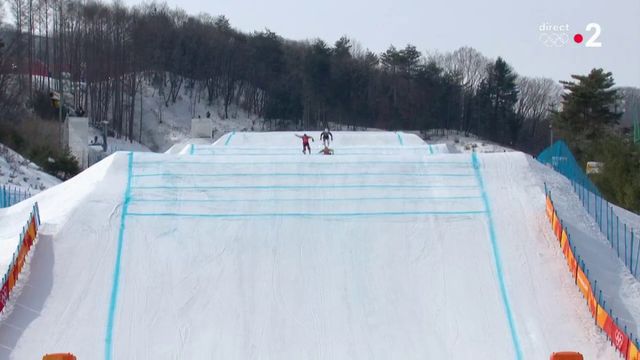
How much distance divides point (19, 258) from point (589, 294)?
7.92 metres

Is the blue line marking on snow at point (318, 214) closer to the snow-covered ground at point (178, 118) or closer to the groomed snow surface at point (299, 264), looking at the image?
the groomed snow surface at point (299, 264)

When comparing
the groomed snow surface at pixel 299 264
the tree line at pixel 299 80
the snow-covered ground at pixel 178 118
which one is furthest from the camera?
the tree line at pixel 299 80

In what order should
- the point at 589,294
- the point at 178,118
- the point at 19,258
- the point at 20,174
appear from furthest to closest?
1. the point at 178,118
2. the point at 20,174
3. the point at 19,258
4. the point at 589,294

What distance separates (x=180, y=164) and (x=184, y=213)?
1.89 m

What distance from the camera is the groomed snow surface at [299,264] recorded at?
1070cm

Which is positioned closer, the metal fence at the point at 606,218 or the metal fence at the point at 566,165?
the metal fence at the point at 606,218

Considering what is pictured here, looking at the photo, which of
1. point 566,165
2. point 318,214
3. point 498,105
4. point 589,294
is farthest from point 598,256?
point 498,105

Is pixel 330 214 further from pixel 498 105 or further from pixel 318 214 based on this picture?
pixel 498 105

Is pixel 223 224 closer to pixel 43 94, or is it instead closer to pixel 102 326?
pixel 102 326

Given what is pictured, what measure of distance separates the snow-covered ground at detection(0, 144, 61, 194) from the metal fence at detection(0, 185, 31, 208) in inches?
86.4

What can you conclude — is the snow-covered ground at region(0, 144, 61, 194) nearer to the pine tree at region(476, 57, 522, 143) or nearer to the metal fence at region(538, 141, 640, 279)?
the metal fence at region(538, 141, 640, 279)

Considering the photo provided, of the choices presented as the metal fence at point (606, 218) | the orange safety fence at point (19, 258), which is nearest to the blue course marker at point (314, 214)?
the orange safety fence at point (19, 258)

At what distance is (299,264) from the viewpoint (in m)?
12.4

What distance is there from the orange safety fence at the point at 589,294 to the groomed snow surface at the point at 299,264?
14 centimetres
